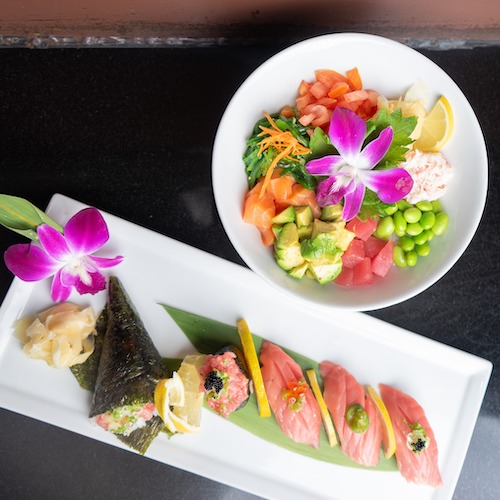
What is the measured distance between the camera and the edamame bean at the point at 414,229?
5.78 feet

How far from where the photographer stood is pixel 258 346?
2.02 m

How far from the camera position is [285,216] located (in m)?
1.70

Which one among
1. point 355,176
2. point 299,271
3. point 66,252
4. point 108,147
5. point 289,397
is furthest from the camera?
point 108,147

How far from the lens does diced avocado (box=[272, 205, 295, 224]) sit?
170cm

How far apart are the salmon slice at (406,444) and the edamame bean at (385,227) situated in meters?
0.57

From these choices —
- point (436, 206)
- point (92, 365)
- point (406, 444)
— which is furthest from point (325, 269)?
point (92, 365)

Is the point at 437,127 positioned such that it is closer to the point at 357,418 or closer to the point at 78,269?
the point at 357,418

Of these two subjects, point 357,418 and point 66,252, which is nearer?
point 66,252

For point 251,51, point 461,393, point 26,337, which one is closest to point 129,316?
point 26,337

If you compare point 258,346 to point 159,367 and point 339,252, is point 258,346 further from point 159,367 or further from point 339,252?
point 339,252

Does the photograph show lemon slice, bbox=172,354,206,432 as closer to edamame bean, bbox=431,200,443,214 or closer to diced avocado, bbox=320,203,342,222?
diced avocado, bbox=320,203,342,222

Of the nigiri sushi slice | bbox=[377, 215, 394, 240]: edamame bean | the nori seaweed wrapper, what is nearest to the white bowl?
bbox=[377, 215, 394, 240]: edamame bean

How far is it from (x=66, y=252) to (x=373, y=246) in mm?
933

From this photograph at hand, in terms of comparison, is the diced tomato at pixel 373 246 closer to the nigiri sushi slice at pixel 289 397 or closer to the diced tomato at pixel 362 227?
the diced tomato at pixel 362 227
